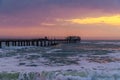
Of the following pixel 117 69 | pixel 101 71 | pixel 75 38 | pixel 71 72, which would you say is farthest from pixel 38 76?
pixel 75 38

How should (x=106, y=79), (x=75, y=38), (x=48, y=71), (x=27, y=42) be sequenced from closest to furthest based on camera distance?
1. (x=106, y=79)
2. (x=48, y=71)
3. (x=27, y=42)
4. (x=75, y=38)

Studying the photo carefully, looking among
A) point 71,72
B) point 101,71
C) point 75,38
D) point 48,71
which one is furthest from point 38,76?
point 75,38

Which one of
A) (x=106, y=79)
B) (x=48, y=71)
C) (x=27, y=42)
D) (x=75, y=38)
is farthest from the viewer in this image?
(x=75, y=38)

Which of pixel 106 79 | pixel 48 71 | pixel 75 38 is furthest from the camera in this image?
pixel 75 38

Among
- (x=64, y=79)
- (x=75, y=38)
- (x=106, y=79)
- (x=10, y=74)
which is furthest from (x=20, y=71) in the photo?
(x=75, y=38)

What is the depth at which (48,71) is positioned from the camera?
2220 cm

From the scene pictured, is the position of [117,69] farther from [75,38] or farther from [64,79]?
[75,38]

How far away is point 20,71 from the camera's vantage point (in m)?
22.6

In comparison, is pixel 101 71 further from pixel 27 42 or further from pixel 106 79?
pixel 27 42

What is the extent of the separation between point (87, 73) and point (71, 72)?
1.31 metres

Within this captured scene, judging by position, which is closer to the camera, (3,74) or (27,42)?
(3,74)

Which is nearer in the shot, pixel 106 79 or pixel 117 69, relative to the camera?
pixel 106 79

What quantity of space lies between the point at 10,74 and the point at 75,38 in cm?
8031

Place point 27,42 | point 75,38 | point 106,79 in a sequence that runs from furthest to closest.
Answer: point 75,38
point 27,42
point 106,79
